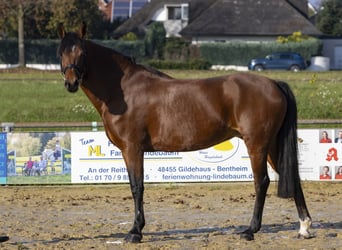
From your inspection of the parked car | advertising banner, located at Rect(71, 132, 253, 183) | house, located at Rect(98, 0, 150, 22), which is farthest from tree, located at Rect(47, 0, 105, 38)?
advertising banner, located at Rect(71, 132, 253, 183)

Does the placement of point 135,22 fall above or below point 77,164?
below

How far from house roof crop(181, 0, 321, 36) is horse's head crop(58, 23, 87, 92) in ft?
170

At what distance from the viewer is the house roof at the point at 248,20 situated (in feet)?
202

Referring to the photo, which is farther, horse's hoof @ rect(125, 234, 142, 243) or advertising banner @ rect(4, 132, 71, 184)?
advertising banner @ rect(4, 132, 71, 184)

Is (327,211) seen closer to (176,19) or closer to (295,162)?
(295,162)

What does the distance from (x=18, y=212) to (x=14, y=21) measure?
43.5 m

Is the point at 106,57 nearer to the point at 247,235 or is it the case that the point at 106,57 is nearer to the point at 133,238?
the point at 133,238

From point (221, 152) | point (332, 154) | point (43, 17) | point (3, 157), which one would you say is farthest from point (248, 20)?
point (3, 157)

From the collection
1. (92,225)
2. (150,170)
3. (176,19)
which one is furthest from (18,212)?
(176,19)

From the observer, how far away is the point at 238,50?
5494 centimetres

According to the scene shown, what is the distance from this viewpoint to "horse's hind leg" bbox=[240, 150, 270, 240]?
966cm

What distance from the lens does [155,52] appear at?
188 feet

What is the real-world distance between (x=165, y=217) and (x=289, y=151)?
8.22 ft

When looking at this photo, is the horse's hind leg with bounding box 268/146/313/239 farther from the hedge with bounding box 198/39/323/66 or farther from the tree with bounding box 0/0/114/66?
the hedge with bounding box 198/39/323/66
